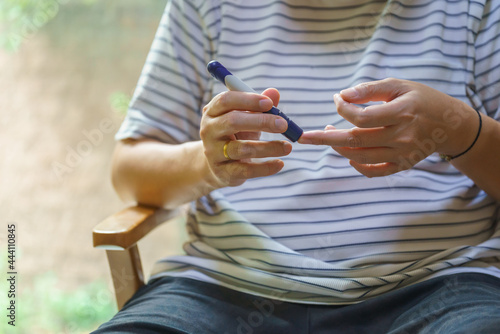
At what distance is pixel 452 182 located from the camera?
36.7 inches

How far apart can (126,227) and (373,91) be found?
0.48 metres

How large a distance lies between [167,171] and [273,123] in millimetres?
323

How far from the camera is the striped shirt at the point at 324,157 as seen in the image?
869mm

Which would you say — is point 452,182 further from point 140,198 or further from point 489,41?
point 140,198

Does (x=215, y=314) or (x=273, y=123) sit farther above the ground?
(x=273, y=123)

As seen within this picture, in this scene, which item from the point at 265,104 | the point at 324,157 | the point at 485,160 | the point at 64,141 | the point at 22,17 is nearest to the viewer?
the point at 265,104

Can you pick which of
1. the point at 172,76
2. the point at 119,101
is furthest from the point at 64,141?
the point at 172,76

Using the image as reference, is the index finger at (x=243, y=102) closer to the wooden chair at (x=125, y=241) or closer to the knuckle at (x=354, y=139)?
the knuckle at (x=354, y=139)

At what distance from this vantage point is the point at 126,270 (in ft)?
3.11

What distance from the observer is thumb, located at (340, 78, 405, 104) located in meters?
0.74

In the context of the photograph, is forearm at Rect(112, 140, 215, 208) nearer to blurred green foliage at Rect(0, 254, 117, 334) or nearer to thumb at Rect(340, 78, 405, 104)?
thumb at Rect(340, 78, 405, 104)

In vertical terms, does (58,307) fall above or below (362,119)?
below

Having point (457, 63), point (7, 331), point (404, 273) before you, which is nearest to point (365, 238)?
point (404, 273)

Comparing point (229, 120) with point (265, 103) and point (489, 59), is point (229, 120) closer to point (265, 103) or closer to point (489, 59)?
point (265, 103)
